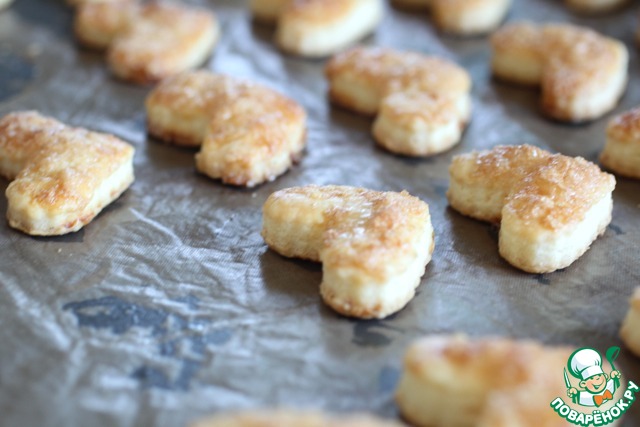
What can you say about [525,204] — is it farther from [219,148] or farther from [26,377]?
[26,377]

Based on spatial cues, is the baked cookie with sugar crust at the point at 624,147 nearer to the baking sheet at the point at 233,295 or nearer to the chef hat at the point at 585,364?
the baking sheet at the point at 233,295

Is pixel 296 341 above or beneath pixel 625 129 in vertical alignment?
beneath

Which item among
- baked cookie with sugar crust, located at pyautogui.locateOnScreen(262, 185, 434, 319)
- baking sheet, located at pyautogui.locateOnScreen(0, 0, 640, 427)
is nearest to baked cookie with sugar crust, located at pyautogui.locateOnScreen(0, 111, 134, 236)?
baking sheet, located at pyautogui.locateOnScreen(0, 0, 640, 427)

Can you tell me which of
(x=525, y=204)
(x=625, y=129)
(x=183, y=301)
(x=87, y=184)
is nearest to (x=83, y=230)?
(x=87, y=184)

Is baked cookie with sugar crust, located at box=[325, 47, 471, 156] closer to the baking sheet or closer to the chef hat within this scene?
A: the baking sheet

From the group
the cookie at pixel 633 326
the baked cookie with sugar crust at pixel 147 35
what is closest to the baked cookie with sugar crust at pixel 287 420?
the cookie at pixel 633 326

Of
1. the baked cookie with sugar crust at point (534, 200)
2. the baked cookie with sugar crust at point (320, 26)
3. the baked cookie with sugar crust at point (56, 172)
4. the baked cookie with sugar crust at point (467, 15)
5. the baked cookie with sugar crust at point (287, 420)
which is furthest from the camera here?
the baked cookie with sugar crust at point (467, 15)
